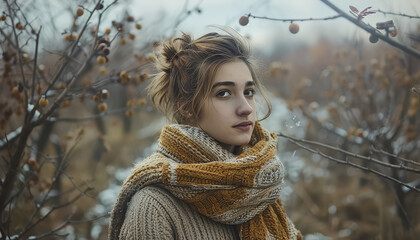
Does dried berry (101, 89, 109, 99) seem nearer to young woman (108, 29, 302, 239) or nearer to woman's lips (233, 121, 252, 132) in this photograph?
young woman (108, 29, 302, 239)

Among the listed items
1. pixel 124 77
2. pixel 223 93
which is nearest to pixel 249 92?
pixel 223 93

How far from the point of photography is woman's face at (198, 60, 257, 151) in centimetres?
175

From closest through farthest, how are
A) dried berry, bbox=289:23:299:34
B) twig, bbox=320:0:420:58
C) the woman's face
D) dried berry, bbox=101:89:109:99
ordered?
twig, bbox=320:0:420:58 → the woman's face → dried berry, bbox=289:23:299:34 → dried berry, bbox=101:89:109:99

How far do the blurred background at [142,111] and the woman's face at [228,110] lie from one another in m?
0.28

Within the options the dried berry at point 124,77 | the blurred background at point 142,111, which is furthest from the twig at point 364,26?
the dried berry at point 124,77

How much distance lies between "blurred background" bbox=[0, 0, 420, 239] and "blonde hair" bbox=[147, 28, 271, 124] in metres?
0.14

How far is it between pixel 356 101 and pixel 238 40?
107 inches

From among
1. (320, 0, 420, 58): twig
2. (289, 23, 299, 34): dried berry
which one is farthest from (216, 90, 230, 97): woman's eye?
(320, 0, 420, 58): twig

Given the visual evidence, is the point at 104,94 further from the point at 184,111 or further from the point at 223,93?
the point at 223,93

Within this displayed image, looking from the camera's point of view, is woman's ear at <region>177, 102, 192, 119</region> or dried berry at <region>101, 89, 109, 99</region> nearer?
woman's ear at <region>177, 102, 192, 119</region>

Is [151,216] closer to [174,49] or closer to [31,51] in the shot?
[174,49]

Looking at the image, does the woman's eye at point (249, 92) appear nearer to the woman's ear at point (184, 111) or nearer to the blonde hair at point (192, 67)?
the blonde hair at point (192, 67)

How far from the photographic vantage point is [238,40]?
1.90m

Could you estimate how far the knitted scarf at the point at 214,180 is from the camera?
1605mm
